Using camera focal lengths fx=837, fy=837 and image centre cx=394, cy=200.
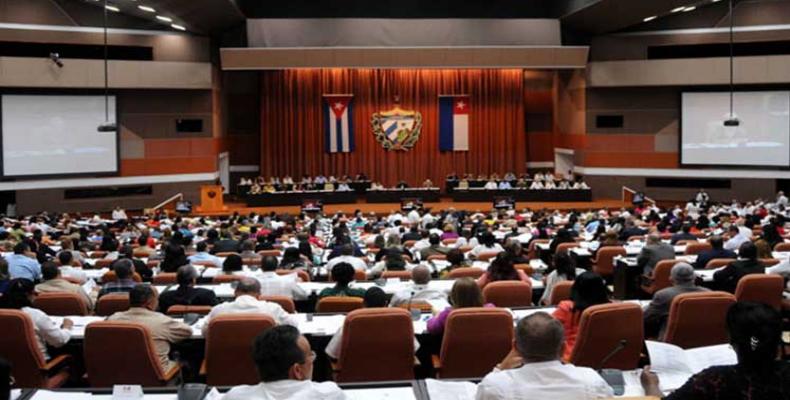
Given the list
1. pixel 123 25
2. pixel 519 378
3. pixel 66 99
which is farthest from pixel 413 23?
pixel 519 378

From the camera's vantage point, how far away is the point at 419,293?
740cm

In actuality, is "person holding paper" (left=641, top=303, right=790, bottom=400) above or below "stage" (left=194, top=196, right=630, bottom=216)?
above

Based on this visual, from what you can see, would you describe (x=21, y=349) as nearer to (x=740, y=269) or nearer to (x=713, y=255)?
(x=740, y=269)

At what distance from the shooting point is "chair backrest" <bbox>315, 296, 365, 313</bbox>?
6.93 m

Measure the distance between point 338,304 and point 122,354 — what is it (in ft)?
6.44

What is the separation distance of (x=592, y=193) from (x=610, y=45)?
4.81 m

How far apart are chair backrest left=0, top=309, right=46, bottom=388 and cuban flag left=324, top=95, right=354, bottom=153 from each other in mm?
23413

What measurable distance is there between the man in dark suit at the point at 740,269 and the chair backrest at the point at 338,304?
154 inches

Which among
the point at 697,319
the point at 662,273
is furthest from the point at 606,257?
the point at 697,319

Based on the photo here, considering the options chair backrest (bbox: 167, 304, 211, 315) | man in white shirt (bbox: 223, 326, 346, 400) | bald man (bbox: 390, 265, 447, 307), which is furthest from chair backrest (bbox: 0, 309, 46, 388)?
bald man (bbox: 390, 265, 447, 307)

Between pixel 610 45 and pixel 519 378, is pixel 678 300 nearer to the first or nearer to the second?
pixel 519 378

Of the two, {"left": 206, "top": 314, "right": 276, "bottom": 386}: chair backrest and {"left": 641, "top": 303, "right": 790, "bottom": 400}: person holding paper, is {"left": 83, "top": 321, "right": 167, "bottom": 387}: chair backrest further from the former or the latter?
{"left": 641, "top": 303, "right": 790, "bottom": 400}: person holding paper

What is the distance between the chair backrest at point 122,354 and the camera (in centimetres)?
544

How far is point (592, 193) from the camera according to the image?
89.9ft
